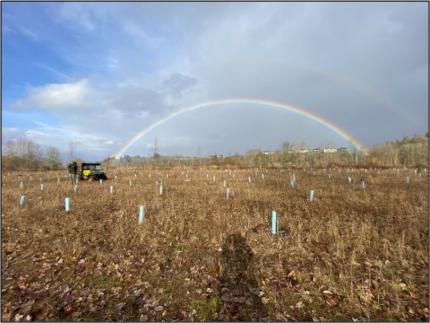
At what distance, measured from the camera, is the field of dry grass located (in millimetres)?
4359

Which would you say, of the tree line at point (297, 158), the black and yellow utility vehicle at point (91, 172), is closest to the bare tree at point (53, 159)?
the tree line at point (297, 158)

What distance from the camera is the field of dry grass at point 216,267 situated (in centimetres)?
436

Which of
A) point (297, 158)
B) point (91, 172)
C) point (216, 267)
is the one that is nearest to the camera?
point (216, 267)

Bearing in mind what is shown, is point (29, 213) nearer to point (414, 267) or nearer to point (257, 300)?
point (257, 300)

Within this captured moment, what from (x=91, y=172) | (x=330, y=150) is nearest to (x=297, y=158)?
(x=330, y=150)

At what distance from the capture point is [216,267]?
19.1ft

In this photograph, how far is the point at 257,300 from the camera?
181 inches

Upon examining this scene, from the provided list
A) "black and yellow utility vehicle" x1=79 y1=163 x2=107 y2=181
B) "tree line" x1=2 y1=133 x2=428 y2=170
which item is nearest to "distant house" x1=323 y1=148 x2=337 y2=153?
"tree line" x1=2 y1=133 x2=428 y2=170

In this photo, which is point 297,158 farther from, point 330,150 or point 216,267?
point 216,267

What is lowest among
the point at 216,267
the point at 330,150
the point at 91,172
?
the point at 216,267

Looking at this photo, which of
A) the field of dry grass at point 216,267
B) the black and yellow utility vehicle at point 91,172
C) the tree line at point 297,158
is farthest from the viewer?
the tree line at point 297,158

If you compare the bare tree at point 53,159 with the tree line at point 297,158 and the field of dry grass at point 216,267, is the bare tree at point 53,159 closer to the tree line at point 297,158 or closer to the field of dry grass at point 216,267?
the tree line at point 297,158

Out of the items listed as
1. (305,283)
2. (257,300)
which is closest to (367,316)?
(305,283)

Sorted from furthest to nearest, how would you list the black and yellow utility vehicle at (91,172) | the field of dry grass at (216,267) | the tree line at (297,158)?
the tree line at (297,158) < the black and yellow utility vehicle at (91,172) < the field of dry grass at (216,267)
